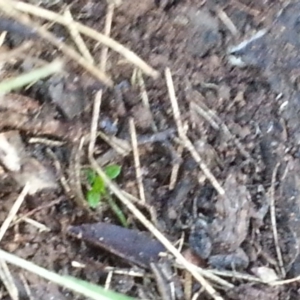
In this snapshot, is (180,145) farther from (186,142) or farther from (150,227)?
(150,227)

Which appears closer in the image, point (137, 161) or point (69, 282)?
point (69, 282)

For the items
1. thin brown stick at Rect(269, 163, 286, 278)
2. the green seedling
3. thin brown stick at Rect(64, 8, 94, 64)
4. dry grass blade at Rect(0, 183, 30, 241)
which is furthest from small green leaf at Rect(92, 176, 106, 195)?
thin brown stick at Rect(269, 163, 286, 278)

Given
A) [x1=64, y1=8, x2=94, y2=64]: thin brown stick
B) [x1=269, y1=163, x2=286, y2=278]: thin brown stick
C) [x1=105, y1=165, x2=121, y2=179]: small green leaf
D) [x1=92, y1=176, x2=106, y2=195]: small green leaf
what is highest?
[x1=64, y1=8, x2=94, y2=64]: thin brown stick

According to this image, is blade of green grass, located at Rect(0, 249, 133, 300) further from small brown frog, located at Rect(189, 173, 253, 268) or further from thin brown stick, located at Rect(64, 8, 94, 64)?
thin brown stick, located at Rect(64, 8, 94, 64)

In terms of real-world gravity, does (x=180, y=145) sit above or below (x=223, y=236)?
above

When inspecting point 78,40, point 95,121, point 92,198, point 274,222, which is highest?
point 78,40

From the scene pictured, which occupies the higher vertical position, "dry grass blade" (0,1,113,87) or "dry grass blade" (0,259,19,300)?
"dry grass blade" (0,1,113,87)

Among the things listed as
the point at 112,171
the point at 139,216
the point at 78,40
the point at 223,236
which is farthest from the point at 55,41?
the point at 223,236
